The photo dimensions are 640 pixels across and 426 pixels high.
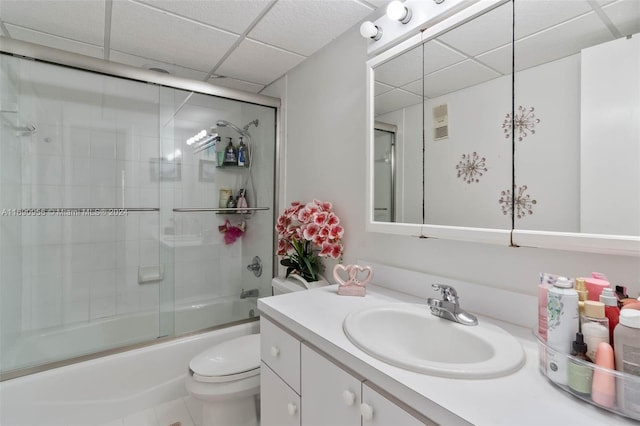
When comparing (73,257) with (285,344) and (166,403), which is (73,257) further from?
(285,344)

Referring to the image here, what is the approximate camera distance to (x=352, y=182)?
1591 mm

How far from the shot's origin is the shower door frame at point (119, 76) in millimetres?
1473

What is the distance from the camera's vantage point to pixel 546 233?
0.81 m

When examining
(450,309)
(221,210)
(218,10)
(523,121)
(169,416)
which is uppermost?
(218,10)

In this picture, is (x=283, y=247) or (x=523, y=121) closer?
(x=523, y=121)

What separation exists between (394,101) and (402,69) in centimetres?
13

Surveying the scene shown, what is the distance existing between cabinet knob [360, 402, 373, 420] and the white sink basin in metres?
0.11

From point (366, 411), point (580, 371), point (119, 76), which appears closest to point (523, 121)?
point (580, 371)

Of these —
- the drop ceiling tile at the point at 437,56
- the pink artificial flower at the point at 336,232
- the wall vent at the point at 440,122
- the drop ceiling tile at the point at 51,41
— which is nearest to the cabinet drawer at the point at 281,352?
the pink artificial flower at the point at 336,232

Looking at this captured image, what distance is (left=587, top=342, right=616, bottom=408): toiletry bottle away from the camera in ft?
1.73

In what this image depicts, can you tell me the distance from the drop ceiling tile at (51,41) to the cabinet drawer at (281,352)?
186 cm

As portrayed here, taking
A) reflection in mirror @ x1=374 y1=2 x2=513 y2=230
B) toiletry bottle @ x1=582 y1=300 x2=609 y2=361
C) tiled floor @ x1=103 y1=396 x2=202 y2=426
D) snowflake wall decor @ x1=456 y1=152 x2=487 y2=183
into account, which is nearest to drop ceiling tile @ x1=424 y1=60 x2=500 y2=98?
reflection in mirror @ x1=374 y1=2 x2=513 y2=230

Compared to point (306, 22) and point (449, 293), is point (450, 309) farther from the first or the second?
point (306, 22)

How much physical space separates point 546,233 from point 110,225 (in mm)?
2333
